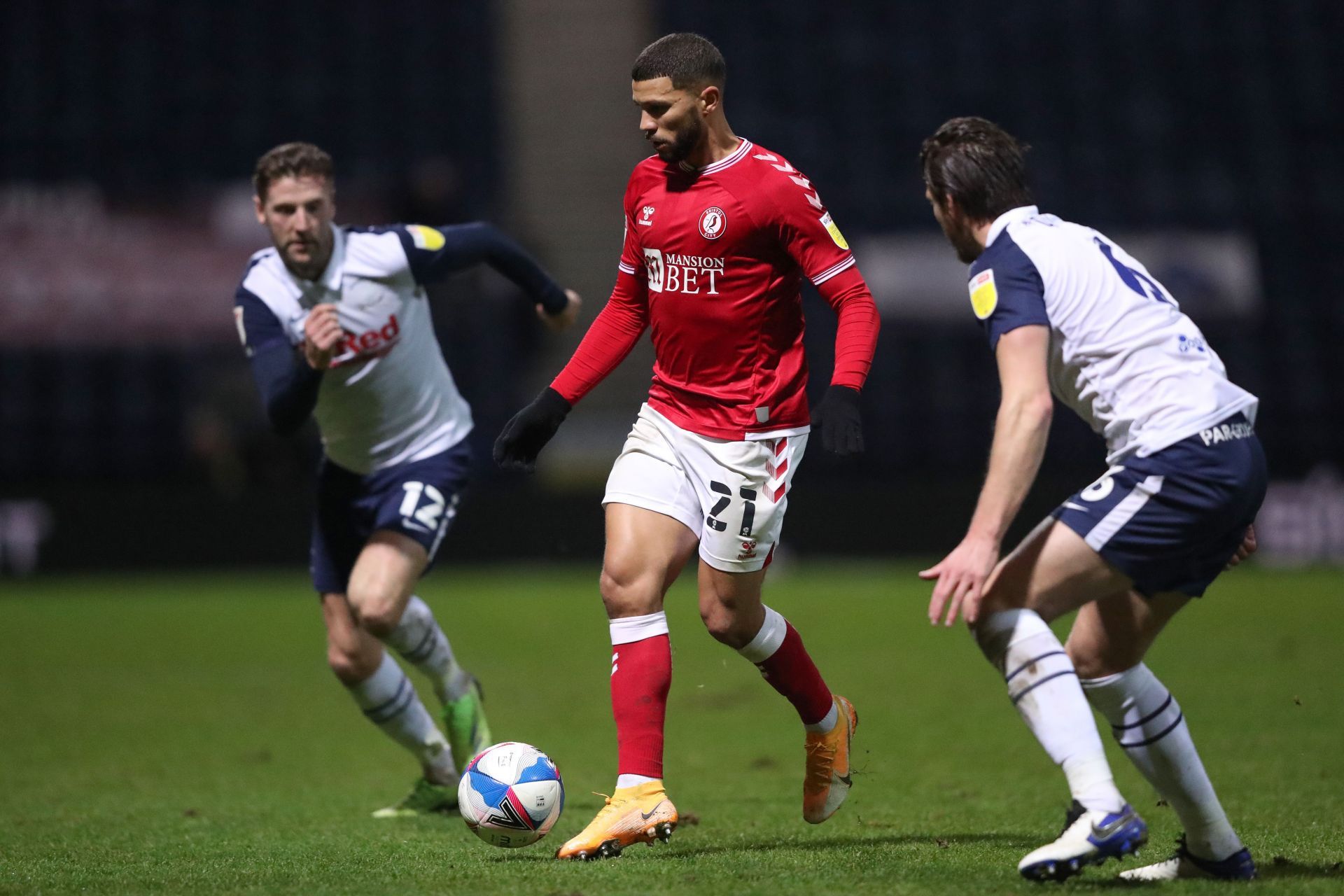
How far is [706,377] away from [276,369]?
161 centimetres

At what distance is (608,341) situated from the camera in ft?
16.5

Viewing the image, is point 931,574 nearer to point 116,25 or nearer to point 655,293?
point 655,293

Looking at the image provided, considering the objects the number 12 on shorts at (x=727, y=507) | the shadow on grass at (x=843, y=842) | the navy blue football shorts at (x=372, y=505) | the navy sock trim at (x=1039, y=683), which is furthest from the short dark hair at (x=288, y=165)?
the navy sock trim at (x=1039, y=683)

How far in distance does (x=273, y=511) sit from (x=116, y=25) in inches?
310

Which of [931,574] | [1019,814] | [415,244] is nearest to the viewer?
[931,574]

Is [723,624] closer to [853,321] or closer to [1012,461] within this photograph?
[853,321]

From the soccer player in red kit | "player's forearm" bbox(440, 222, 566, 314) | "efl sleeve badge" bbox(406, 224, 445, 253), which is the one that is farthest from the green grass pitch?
"efl sleeve badge" bbox(406, 224, 445, 253)

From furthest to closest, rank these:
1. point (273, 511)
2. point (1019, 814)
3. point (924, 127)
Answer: point (924, 127)
point (273, 511)
point (1019, 814)

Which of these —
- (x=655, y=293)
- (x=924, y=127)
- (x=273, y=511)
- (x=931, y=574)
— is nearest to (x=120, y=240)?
(x=273, y=511)

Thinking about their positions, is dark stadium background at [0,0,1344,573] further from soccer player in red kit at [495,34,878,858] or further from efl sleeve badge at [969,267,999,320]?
efl sleeve badge at [969,267,999,320]

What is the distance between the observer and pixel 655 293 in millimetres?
4832

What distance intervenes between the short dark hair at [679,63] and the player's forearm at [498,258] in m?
1.44

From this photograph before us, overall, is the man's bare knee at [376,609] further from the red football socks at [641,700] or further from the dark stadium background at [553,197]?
the dark stadium background at [553,197]

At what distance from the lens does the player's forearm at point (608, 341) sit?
4996mm
